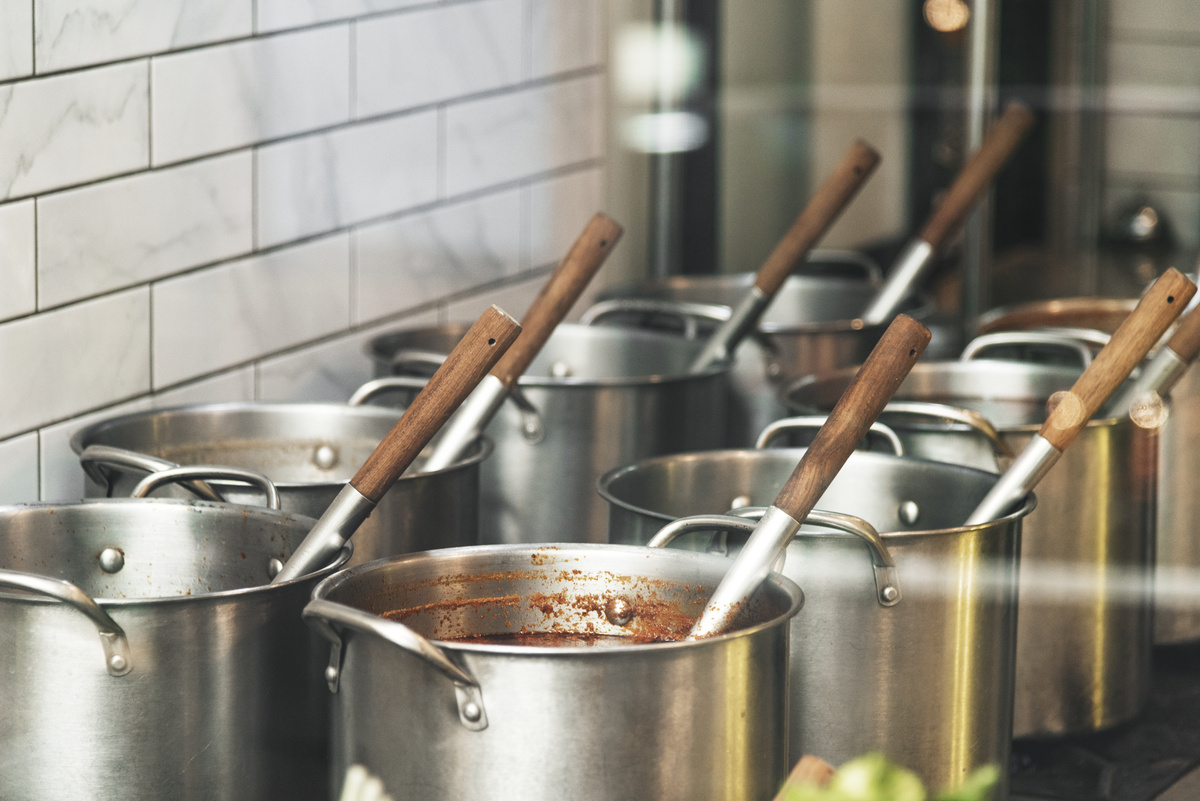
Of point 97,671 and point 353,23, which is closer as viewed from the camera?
point 97,671

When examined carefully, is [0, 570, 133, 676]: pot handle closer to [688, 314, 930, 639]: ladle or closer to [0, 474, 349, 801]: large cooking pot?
[0, 474, 349, 801]: large cooking pot

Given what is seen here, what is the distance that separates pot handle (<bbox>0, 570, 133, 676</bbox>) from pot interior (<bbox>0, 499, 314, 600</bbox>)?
7.5 inches

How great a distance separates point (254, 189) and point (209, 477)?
1.80ft

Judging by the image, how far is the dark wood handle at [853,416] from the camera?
42.1 inches

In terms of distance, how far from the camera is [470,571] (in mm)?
1083

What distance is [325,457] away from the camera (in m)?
1.47

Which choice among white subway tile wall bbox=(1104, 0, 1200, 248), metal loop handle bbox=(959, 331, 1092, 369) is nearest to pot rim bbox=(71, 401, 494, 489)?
metal loop handle bbox=(959, 331, 1092, 369)

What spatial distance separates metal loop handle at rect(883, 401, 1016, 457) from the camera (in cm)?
136

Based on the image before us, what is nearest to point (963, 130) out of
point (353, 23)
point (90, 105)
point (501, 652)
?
point (353, 23)

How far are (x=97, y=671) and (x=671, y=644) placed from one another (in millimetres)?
353

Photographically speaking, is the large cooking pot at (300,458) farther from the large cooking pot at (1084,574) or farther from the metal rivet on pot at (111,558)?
the large cooking pot at (1084,574)

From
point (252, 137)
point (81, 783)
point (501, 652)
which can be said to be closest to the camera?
point (501, 652)

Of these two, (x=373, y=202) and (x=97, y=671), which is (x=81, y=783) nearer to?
(x=97, y=671)

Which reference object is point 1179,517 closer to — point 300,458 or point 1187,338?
point 1187,338
